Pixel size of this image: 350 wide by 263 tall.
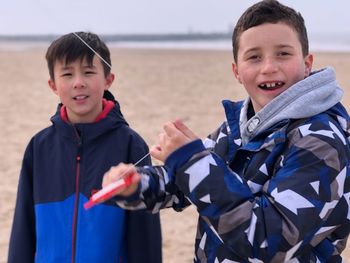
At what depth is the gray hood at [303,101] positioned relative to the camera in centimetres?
163

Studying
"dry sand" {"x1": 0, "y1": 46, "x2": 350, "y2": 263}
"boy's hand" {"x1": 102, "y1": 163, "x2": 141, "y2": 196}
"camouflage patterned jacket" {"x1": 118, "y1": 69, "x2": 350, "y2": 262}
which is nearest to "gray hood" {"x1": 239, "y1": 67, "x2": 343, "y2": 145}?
"camouflage patterned jacket" {"x1": 118, "y1": 69, "x2": 350, "y2": 262}

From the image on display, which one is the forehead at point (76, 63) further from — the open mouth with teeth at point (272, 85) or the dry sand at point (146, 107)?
the dry sand at point (146, 107)

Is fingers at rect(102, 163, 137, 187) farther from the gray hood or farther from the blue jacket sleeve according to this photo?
the blue jacket sleeve

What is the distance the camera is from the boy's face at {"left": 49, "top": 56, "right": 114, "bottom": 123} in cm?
244

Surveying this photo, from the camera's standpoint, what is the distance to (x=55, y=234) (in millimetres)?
2361

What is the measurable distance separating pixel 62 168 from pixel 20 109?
31.3 ft

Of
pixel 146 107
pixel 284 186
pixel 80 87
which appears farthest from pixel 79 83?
pixel 146 107

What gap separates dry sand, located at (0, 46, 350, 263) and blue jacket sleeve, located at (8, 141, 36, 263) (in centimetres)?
202

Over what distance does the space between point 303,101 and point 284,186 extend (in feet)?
0.92

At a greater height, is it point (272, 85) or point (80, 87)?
point (272, 85)

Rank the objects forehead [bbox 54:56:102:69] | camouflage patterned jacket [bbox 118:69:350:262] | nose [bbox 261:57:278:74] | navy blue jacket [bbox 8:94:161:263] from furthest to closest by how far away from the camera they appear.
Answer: forehead [bbox 54:56:102:69]
navy blue jacket [bbox 8:94:161:263]
nose [bbox 261:57:278:74]
camouflage patterned jacket [bbox 118:69:350:262]

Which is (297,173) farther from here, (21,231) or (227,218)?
(21,231)

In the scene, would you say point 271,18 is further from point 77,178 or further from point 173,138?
point 77,178

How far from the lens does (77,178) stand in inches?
93.7
